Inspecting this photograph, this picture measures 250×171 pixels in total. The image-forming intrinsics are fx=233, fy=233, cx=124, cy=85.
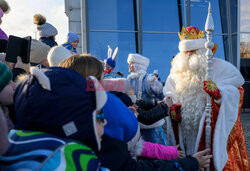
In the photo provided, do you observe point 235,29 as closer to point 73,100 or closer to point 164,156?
point 164,156

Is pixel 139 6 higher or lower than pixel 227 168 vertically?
higher

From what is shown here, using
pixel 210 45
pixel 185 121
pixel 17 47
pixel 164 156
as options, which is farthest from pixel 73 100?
pixel 185 121

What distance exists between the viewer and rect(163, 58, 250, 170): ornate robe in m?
2.25

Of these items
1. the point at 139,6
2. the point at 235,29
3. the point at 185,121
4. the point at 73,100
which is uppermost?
the point at 139,6

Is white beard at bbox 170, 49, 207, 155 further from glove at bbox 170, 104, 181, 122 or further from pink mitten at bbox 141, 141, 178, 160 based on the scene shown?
pink mitten at bbox 141, 141, 178, 160

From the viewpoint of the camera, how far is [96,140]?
0.89 meters

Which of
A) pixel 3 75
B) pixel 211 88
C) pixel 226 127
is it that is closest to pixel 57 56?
pixel 3 75

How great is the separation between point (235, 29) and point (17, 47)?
9726mm

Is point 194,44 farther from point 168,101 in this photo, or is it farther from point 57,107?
point 57,107

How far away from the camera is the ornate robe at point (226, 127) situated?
2.25m

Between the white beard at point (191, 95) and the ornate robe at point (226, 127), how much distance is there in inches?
3.5

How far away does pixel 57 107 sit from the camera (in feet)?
2.69

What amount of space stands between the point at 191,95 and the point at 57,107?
6.82 ft

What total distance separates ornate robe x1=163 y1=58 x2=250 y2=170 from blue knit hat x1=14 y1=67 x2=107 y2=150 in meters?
1.74
